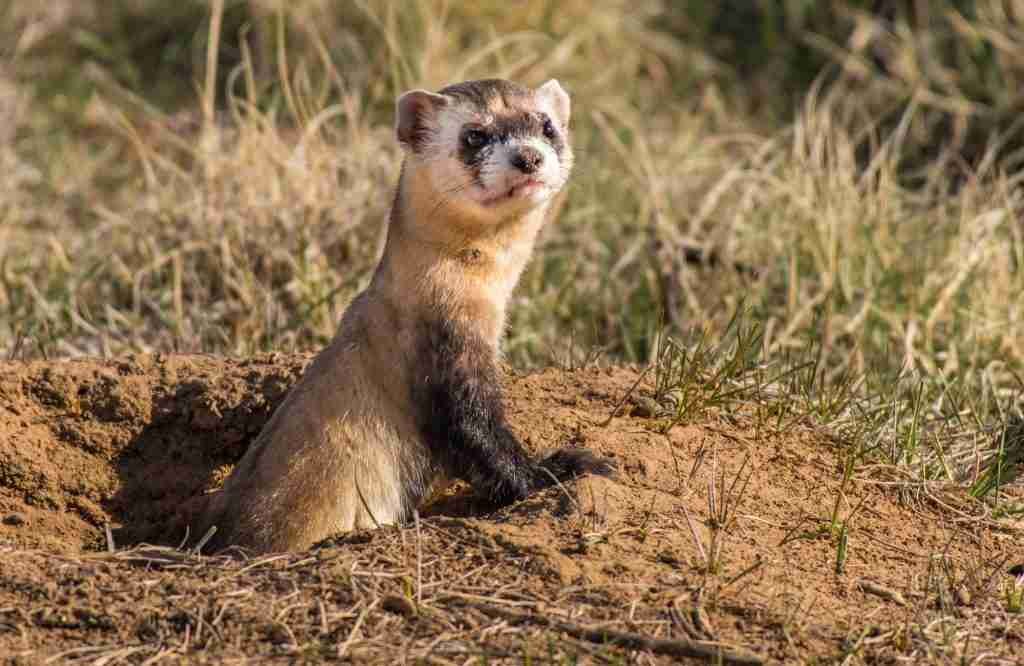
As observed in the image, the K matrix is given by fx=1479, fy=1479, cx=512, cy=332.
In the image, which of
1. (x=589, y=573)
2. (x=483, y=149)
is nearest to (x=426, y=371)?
(x=483, y=149)

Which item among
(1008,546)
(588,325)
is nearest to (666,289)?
(588,325)

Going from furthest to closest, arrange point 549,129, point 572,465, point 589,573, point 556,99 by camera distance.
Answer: point 556,99
point 549,129
point 572,465
point 589,573

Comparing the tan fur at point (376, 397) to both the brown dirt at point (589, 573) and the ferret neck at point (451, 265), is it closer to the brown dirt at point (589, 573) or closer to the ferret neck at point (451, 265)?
the ferret neck at point (451, 265)

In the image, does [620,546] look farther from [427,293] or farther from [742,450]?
[427,293]

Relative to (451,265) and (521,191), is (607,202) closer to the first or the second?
(451,265)

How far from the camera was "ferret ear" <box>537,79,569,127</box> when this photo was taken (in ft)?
17.3

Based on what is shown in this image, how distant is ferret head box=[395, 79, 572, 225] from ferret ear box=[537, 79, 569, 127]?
19mm

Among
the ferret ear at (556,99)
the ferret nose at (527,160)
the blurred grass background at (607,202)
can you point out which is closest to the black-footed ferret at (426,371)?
the ferret nose at (527,160)

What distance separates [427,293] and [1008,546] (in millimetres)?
1982

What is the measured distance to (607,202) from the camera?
7965 millimetres

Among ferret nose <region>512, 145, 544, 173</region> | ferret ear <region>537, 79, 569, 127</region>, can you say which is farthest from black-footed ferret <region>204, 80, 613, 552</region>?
Result: ferret ear <region>537, 79, 569, 127</region>

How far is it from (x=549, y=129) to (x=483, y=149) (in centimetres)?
35

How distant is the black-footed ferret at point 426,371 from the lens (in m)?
4.66

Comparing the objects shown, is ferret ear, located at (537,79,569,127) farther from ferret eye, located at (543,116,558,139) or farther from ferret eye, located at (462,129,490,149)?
ferret eye, located at (462,129,490,149)
